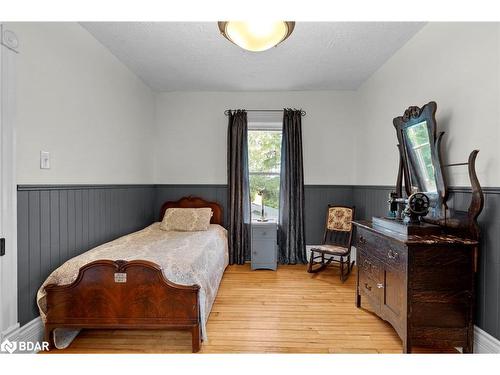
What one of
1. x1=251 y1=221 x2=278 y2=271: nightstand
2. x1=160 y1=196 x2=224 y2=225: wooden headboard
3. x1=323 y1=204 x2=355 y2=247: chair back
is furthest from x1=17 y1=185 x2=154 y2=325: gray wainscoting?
x1=323 y1=204 x2=355 y2=247: chair back

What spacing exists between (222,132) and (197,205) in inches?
50.6

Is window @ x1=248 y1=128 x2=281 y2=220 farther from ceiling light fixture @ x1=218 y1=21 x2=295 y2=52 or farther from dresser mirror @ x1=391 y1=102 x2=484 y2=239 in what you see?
ceiling light fixture @ x1=218 y1=21 x2=295 y2=52

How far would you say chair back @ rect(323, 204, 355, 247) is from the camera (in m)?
3.99

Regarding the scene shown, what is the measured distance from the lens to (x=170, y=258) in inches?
88.1

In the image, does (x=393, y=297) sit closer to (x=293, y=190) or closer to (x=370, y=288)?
(x=370, y=288)

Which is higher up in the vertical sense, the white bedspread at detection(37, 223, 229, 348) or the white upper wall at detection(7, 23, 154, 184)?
the white upper wall at detection(7, 23, 154, 184)

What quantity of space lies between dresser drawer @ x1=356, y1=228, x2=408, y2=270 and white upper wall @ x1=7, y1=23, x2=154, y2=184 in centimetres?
288

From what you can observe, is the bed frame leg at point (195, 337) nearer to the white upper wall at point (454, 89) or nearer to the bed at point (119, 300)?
the bed at point (119, 300)

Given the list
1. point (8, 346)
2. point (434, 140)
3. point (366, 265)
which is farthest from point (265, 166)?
point (8, 346)

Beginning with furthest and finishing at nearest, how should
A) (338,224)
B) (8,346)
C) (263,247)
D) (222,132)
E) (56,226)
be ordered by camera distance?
(222,132)
(338,224)
(263,247)
(56,226)
(8,346)

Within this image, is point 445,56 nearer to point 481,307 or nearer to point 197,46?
point 481,307

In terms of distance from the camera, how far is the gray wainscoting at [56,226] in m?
1.98

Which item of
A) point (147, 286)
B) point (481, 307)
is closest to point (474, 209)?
point (481, 307)

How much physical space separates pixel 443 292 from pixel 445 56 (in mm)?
1974
